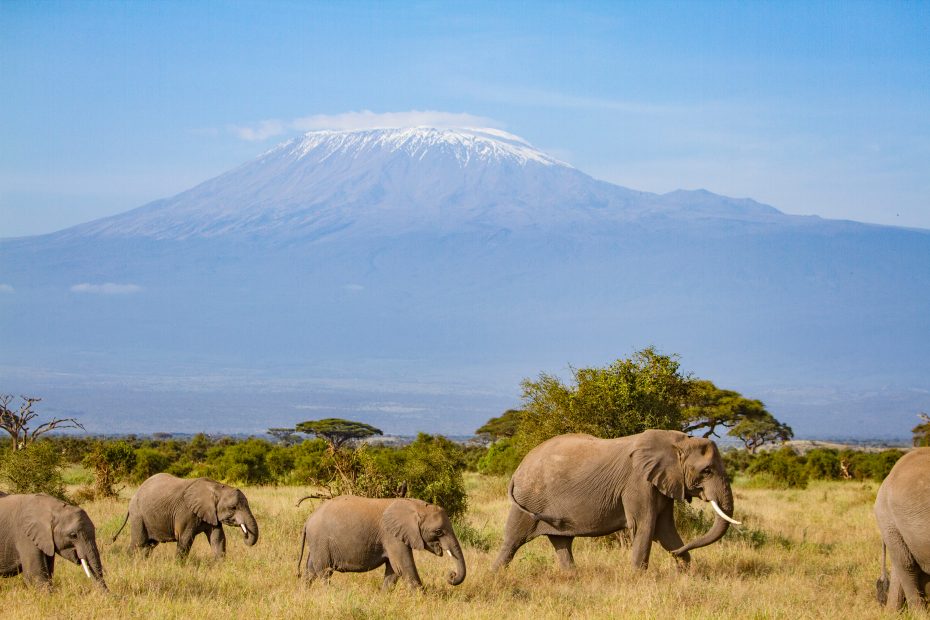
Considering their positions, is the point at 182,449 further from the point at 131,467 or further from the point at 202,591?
the point at 202,591

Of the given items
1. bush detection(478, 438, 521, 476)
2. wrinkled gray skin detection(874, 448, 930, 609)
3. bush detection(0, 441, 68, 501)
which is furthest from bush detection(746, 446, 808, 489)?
wrinkled gray skin detection(874, 448, 930, 609)

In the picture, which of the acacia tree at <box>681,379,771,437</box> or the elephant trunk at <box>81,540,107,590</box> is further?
the acacia tree at <box>681,379,771,437</box>

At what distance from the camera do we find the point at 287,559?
1756 centimetres

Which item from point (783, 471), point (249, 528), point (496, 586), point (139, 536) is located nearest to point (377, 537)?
point (496, 586)

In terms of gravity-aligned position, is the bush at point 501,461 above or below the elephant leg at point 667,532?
below

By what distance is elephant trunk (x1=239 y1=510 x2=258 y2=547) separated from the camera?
16719mm

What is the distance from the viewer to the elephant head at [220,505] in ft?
55.6

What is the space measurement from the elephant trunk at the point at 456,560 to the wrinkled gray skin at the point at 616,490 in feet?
9.95

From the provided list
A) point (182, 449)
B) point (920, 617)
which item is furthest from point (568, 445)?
point (182, 449)

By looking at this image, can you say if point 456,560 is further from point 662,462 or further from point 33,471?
point 33,471

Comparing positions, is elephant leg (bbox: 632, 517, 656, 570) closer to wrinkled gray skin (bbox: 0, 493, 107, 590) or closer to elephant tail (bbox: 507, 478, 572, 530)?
elephant tail (bbox: 507, 478, 572, 530)

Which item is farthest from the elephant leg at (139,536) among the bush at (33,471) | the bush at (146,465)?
the bush at (146,465)

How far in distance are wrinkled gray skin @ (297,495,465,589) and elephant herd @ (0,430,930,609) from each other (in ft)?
0.05

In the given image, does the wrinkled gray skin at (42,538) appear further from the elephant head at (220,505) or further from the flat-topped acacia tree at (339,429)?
the flat-topped acacia tree at (339,429)
